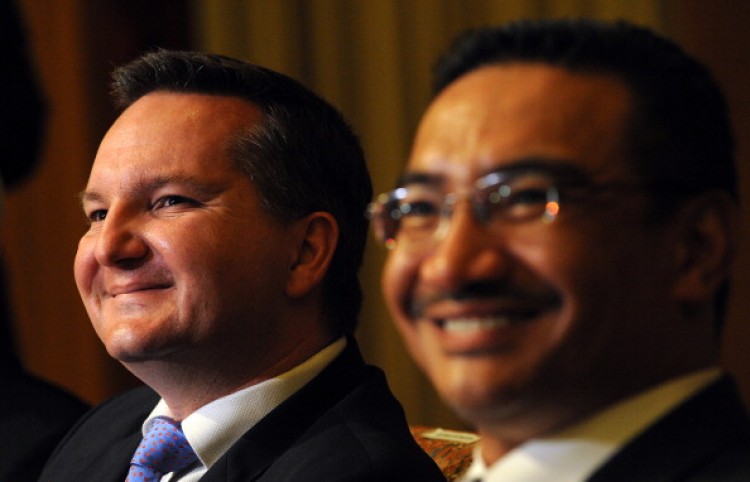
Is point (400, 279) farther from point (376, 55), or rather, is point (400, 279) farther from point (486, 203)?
point (376, 55)

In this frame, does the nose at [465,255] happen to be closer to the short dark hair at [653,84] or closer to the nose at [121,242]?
the short dark hair at [653,84]

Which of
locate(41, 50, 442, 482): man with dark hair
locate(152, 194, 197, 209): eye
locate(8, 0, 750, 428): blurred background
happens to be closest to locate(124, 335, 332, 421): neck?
locate(41, 50, 442, 482): man with dark hair

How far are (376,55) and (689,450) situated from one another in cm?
339

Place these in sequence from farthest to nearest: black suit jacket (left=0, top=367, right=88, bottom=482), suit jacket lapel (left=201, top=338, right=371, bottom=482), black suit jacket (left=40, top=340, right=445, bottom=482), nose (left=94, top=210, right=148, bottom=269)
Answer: black suit jacket (left=0, top=367, right=88, bottom=482) → nose (left=94, top=210, right=148, bottom=269) → suit jacket lapel (left=201, top=338, right=371, bottom=482) → black suit jacket (left=40, top=340, right=445, bottom=482)

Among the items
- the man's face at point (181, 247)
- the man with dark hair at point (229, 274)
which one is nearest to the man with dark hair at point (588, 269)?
the man with dark hair at point (229, 274)

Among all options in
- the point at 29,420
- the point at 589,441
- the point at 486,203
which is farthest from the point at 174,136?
the point at 589,441

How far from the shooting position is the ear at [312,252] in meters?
2.00

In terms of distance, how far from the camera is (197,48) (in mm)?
4617

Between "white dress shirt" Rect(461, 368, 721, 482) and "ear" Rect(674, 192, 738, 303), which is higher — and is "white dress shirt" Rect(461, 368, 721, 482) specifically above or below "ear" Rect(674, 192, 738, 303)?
below

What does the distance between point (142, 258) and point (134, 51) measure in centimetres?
285

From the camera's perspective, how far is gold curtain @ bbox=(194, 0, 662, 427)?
14.0 ft

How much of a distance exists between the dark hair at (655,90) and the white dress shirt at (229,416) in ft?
2.79

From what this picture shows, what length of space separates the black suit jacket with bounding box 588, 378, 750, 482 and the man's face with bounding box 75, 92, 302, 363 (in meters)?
0.94

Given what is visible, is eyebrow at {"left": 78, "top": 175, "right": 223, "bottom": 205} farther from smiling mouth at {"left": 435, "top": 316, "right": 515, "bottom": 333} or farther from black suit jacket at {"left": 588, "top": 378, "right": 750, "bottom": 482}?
black suit jacket at {"left": 588, "top": 378, "right": 750, "bottom": 482}
